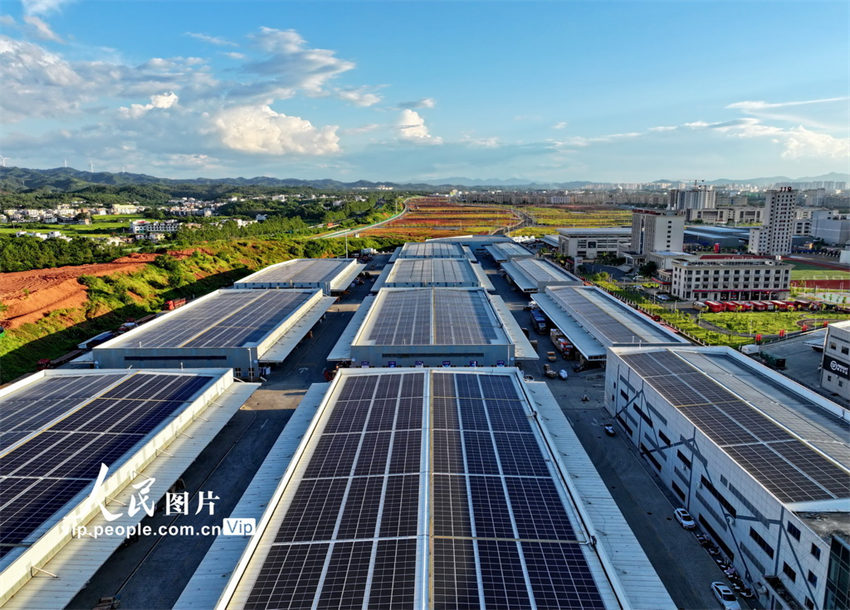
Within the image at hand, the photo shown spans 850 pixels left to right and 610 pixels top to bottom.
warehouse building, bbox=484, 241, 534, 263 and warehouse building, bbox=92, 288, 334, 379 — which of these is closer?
warehouse building, bbox=92, 288, 334, 379

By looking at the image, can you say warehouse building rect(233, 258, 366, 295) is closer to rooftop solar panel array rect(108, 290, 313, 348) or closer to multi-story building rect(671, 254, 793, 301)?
rooftop solar panel array rect(108, 290, 313, 348)

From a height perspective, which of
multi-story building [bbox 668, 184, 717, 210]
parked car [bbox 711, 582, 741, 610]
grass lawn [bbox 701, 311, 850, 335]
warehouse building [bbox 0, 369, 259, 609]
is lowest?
parked car [bbox 711, 582, 741, 610]

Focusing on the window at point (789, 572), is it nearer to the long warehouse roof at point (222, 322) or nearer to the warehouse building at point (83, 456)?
the warehouse building at point (83, 456)

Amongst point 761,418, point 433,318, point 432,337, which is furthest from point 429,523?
point 433,318

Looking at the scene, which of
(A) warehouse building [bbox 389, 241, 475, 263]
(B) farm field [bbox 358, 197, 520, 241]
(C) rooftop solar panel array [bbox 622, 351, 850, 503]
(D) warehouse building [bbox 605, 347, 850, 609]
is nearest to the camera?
(D) warehouse building [bbox 605, 347, 850, 609]

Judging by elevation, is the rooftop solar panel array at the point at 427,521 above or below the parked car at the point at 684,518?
above

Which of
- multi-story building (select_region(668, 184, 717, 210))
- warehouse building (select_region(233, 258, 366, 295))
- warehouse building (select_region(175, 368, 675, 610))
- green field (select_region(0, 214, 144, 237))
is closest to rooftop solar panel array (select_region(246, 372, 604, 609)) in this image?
warehouse building (select_region(175, 368, 675, 610))

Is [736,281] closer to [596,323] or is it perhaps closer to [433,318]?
[596,323]

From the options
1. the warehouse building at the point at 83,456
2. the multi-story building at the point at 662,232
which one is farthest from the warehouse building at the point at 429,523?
the multi-story building at the point at 662,232
